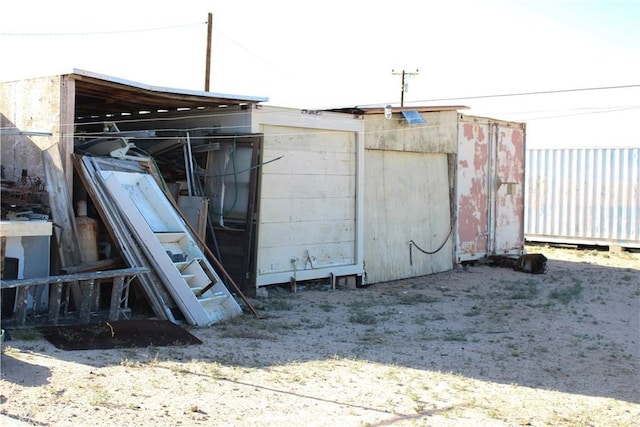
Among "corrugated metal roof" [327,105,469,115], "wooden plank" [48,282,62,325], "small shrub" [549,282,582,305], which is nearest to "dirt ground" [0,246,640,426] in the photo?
"small shrub" [549,282,582,305]

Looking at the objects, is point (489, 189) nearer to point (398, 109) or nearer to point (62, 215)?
point (398, 109)

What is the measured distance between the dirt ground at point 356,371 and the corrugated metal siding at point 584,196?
9070 millimetres

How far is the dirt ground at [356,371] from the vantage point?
529 cm

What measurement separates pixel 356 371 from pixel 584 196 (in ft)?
48.0

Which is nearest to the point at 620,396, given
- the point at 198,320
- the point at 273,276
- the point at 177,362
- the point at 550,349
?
the point at 550,349

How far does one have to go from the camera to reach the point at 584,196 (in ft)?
63.8

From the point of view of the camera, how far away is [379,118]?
12820 mm

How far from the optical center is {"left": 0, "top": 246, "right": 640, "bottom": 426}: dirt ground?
5.29 meters

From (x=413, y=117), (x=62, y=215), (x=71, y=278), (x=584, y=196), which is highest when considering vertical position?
(x=413, y=117)

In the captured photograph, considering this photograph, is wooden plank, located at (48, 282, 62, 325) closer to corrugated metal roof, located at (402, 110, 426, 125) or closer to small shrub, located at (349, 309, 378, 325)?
small shrub, located at (349, 309, 378, 325)

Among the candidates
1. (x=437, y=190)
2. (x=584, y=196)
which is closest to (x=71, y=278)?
(x=437, y=190)

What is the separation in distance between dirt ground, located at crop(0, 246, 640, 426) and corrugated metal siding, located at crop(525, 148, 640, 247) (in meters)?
9.07

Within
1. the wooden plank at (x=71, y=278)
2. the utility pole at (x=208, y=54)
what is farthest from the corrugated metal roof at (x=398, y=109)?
the utility pole at (x=208, y=54)

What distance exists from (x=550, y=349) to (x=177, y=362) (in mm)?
4111
